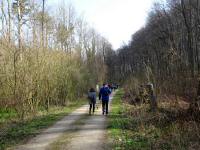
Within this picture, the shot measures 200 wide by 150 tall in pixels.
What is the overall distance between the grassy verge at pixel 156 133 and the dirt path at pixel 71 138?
0.55 m

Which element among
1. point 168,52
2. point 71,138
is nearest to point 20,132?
point 71,138

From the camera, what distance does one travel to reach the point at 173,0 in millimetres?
59000

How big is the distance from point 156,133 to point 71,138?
325 cm

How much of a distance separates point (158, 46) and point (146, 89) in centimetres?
5054

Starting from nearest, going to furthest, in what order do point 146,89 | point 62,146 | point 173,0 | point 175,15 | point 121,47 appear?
point 62,146
point 146,89
point 173,0
point 175,15
point 121,47

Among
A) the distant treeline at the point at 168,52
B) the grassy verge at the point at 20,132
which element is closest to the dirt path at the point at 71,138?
the grassy verge at the point at 20,132

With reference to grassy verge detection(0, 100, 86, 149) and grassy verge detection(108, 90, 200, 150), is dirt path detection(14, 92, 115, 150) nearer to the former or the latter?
grassy verge detection(0, 100, 86, 149)

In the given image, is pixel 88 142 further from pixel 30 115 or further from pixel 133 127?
pixel 30 115

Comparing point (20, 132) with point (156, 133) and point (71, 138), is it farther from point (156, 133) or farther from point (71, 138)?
point (156, 133)

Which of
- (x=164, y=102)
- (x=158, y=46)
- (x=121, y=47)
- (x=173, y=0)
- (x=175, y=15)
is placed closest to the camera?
(x=164, y=102)

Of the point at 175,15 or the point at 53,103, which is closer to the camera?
the point at 53,103

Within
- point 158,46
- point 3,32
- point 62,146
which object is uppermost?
point 158,46

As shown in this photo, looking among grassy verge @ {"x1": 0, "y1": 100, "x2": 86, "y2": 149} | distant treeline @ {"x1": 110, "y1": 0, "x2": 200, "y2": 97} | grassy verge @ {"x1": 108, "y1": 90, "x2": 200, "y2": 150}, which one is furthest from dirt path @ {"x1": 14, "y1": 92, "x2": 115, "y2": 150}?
distant treeline @ {"x1": 110, "y1": 0, "x2": 200, "y2": 97}

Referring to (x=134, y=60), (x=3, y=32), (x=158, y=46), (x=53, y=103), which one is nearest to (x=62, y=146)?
(x=3, y=32)
